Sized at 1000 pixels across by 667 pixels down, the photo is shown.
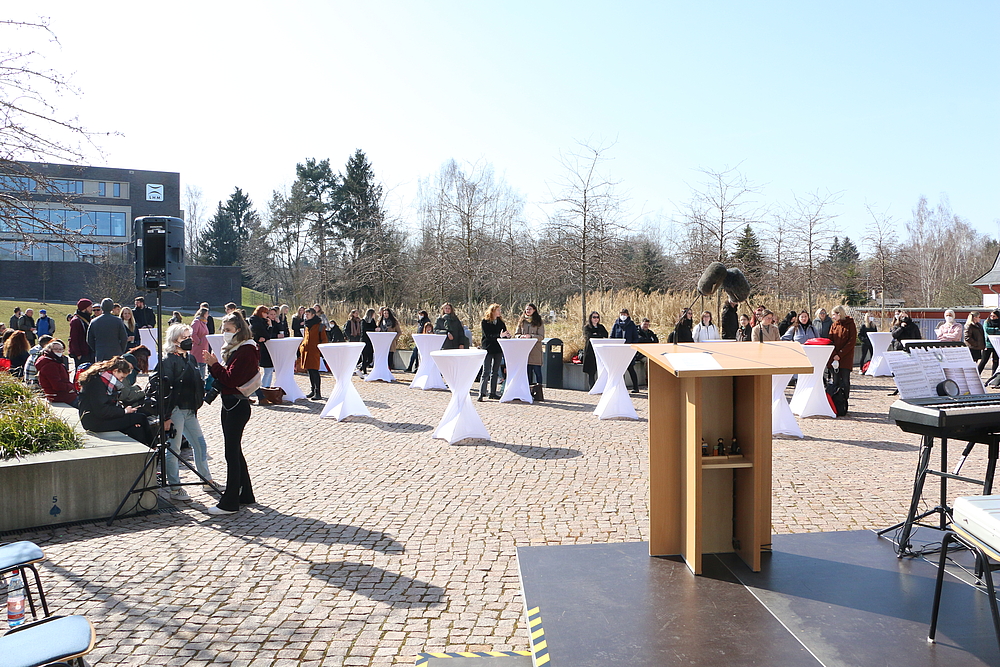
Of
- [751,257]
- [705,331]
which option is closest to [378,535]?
[705,331]

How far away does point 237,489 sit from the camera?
6352 millimetres

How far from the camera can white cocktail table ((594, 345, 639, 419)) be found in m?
11.2

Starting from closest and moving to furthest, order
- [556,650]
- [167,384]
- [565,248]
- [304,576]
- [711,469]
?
1. [556,650]
2. [711,469]
3. [304,576]
4. [167,384]
5. [565,248]

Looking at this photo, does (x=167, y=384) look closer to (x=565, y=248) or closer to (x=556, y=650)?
(x=556, y=650)

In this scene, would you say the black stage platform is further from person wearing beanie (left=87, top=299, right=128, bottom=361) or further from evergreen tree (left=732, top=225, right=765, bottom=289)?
evergreen tree (left=732, top=225, right=765, bottom=289)

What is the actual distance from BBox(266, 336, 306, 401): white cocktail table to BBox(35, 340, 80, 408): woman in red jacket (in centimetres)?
399

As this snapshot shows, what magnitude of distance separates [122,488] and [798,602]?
5428 mm

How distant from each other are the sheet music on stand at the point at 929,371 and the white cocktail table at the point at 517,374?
841 centimetres

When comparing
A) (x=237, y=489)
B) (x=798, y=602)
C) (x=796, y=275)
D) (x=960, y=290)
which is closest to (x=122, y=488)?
(x=237, y=489)

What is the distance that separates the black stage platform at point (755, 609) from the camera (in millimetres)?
3314

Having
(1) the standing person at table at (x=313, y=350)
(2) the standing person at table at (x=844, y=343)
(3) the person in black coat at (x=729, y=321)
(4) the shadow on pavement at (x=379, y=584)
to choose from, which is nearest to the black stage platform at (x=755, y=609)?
(4) the shadow on pavement at (x=379, y=584)

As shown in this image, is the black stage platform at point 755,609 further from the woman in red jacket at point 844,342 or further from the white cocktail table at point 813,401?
the woman in red jacket at point 844,342

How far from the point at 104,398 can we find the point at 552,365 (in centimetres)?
974

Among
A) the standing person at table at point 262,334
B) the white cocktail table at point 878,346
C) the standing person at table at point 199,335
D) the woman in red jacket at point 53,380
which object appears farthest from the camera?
the white cocktail table at point 878,346
